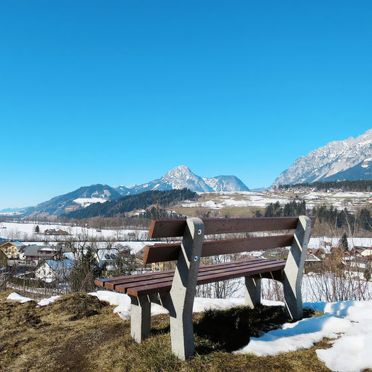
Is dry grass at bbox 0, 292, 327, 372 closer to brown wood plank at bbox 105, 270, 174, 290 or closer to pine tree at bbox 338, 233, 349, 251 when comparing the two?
brown wood plank at bbox 105, 270, 174, 290

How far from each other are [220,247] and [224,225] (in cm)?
34

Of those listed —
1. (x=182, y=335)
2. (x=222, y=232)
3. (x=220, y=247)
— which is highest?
(x=222, y=232)

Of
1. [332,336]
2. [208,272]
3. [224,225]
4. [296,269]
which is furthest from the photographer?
[296,269]

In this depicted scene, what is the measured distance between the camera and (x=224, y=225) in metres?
4.07

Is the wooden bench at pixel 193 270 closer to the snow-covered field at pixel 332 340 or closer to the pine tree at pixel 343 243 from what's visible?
the snow-covered field at pixel 332 340

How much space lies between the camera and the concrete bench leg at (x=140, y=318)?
4.32 metres

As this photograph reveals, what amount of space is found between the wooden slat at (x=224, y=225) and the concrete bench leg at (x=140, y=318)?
3.87 ft

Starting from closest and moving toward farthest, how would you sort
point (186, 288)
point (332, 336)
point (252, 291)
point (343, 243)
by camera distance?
point (186, 288) < point (332, 336) < point (252, 291) < point (343, 243)

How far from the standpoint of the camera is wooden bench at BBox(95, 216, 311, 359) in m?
3.65

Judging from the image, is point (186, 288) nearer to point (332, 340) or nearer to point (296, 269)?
point (332, 340)

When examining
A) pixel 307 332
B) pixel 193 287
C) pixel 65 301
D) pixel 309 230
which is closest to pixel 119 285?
pixel 193 287

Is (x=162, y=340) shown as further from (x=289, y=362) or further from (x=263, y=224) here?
(x=263, y=224)

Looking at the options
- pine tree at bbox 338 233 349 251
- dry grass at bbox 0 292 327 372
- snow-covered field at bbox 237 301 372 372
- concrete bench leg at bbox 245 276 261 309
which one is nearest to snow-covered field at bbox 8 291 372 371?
snow-covered field at bbox 237 301 372 372

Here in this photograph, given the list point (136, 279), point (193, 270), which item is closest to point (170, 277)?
point (136, 279)
